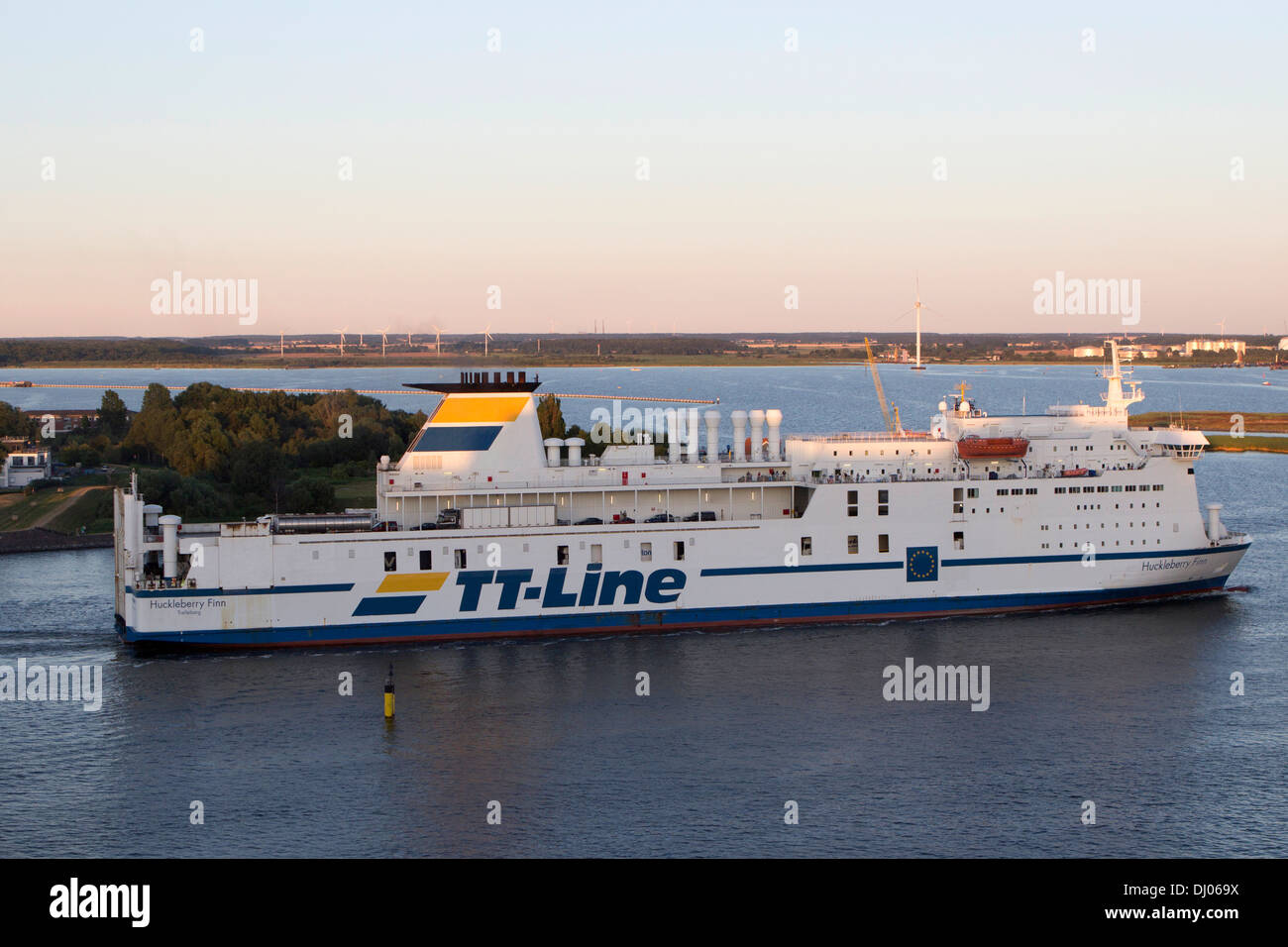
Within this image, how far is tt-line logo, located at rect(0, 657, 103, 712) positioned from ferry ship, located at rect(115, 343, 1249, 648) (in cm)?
231

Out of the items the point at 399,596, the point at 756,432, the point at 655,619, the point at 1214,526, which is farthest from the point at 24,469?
the point at 1214,526

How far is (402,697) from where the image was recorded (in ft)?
99.1

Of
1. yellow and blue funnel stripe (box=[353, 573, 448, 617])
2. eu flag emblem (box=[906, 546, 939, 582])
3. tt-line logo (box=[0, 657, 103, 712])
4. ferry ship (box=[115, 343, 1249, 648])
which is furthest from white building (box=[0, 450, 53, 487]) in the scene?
eu flag emblem (box=[906, 546, 939, 582])

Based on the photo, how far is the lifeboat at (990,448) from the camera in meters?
39.1

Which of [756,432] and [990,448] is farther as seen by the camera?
[756,432]

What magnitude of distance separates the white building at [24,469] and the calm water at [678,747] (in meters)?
30.6

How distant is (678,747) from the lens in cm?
2662

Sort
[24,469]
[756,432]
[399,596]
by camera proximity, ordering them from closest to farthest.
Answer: [399,596] → [756,432] → [24,469]

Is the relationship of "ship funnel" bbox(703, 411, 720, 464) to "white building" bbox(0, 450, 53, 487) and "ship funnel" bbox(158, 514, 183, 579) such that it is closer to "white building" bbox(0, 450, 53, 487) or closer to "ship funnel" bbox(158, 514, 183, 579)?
"ship funnel" bbox(158, 514, 183, 579)

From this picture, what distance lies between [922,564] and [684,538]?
23.8ft

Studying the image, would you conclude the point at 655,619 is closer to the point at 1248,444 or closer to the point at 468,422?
the point at 468,422

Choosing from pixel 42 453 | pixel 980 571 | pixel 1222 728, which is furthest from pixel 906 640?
pixel 42 453

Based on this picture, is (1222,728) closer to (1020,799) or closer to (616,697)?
(1020,799)

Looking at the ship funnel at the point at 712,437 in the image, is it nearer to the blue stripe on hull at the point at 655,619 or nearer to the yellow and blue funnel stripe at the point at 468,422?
the blue stripe on hull at the point at 655,619
